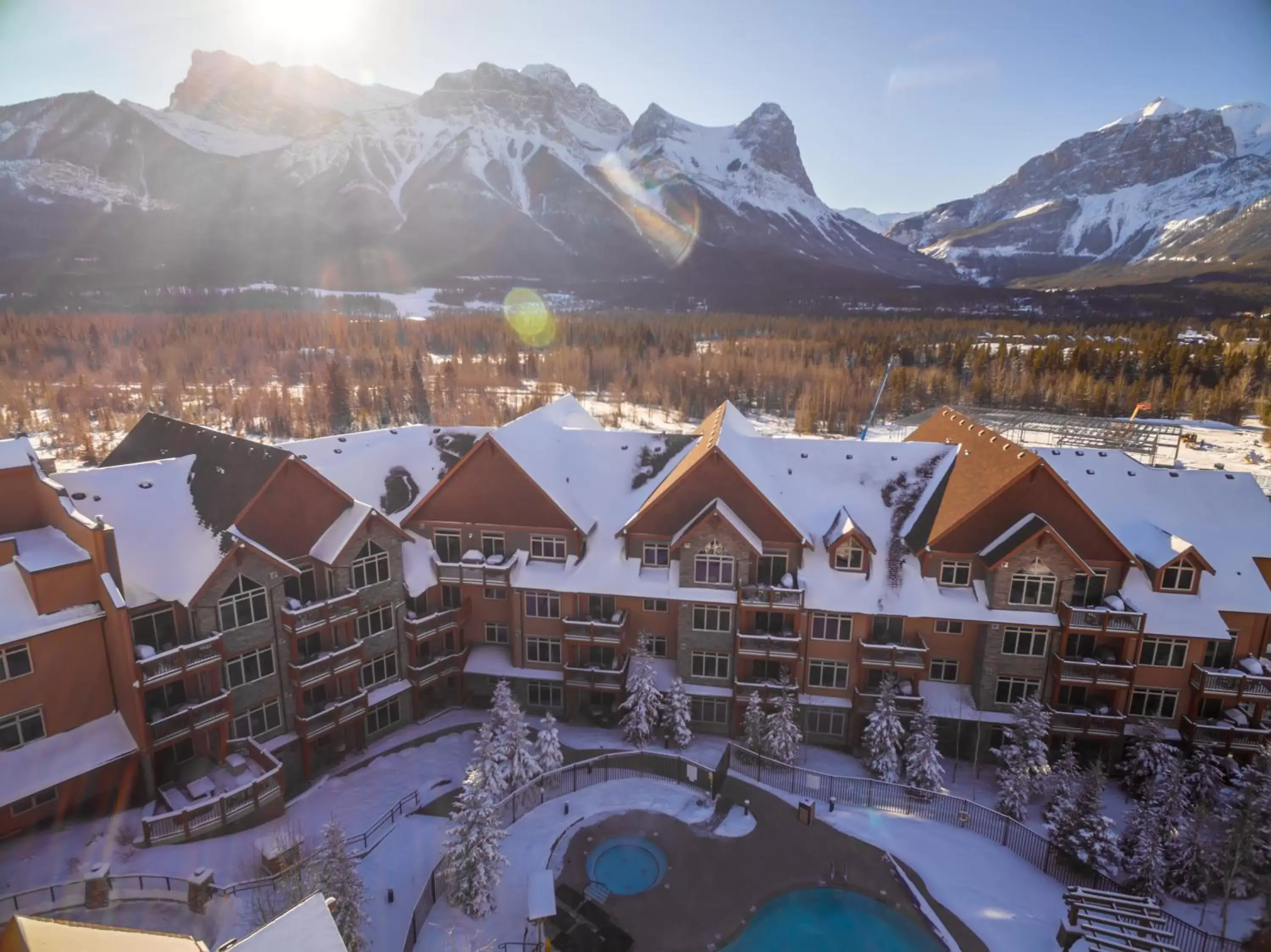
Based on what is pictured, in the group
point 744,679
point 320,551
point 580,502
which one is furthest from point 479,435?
point 744,679

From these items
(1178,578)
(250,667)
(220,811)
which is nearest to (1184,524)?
(1178,578)

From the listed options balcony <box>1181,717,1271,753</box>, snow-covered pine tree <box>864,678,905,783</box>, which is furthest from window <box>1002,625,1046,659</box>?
balcony <box>1181,717,1271,753</box>

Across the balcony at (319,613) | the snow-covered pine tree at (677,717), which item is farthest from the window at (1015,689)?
the balcony at (319,613)

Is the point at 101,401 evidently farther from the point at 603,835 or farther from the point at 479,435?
the point at 603,835

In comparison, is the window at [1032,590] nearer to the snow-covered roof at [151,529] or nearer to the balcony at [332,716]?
the balcony at [332,716]

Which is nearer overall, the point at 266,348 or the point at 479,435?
the point at 479,435

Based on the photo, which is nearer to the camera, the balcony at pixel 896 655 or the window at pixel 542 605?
the balcony at pixel 896 655

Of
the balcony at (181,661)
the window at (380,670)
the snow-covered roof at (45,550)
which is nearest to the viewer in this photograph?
the snow-covered roof at (45,550)
